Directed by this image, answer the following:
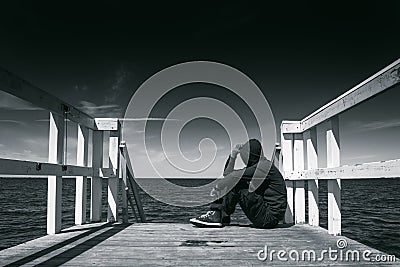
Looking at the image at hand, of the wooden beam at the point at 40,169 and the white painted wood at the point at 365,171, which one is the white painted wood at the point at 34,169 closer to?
the wooden beam at the point at 40,169

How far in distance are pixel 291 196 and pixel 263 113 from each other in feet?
6.97

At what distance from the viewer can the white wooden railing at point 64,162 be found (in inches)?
104

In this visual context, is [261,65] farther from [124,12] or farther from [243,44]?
[124,12]

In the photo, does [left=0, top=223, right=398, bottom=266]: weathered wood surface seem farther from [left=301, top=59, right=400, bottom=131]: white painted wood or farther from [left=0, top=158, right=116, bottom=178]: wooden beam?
[left=301, top=59, right=400, bottom=131]: white painted wood

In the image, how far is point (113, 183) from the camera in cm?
486

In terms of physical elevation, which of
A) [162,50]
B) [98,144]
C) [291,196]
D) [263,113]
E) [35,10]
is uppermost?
[35,10]

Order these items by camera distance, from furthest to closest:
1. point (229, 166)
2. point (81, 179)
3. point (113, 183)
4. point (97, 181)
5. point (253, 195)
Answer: point (113, 183) → point (97, 181) → point (229, 166) → point (81, 179) → point (253, 195)

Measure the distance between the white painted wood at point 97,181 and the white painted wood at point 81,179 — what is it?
0.15 m

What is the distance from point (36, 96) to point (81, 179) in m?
1.77

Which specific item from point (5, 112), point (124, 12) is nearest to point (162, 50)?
point (124, 12)

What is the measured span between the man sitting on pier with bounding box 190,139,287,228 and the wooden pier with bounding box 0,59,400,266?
0.52ft

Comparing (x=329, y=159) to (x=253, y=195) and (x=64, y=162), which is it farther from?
(x=64, y=162)

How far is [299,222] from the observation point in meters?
4.91

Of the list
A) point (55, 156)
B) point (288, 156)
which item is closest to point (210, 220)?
point (288, 156)
